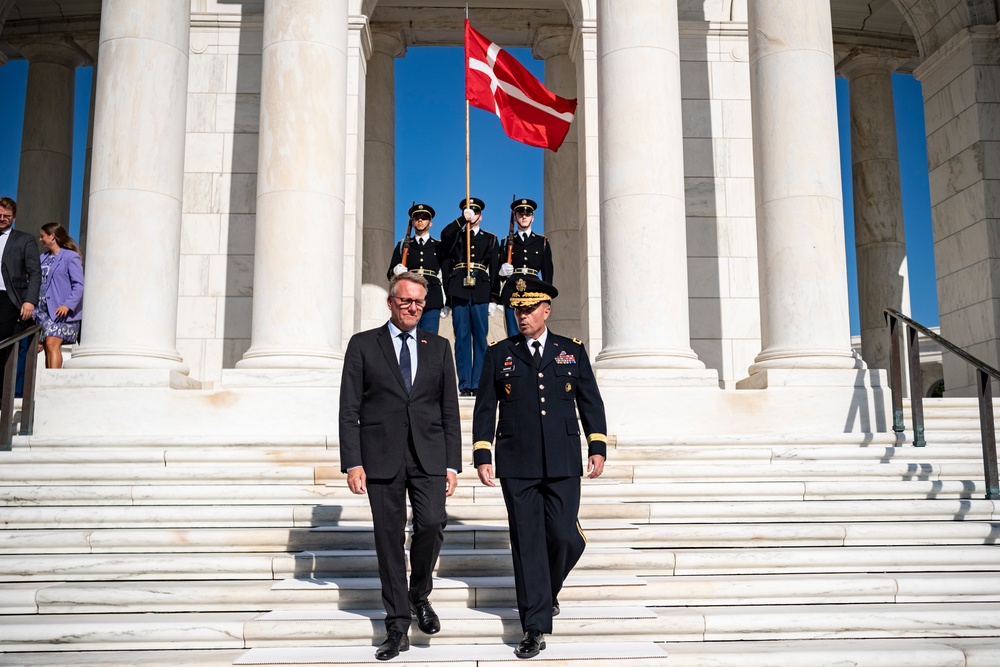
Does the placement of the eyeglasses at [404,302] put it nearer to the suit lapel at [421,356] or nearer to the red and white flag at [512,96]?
the suit lapel at [421,356]

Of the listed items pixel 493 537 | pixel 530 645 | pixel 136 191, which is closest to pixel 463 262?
pixel 136 191

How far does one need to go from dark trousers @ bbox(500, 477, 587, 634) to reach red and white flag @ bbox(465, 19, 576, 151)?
10.8m

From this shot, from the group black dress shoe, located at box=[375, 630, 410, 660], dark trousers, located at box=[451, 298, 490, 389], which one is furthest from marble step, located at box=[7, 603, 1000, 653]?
dark trousers, located at box=[451, 298, 490, 389]

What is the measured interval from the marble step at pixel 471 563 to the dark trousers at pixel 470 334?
7.30 m

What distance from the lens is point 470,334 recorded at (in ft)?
56.5

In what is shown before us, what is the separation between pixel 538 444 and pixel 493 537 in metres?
2.28

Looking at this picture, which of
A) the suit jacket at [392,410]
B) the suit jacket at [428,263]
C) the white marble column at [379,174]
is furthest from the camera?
the white marble column at [379,174]

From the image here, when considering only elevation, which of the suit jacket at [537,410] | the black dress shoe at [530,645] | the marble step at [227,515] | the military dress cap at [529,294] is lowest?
the black dress shoe at [530,645]

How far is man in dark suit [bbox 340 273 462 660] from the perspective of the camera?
7551 mm

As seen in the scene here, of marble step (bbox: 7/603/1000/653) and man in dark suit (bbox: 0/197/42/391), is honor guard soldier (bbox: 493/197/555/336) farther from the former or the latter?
marble step (bbox: 7/603/1000/653)

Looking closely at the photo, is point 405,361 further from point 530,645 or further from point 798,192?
point 798,192

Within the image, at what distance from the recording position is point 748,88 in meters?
18.7

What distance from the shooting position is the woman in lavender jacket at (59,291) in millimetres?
14914

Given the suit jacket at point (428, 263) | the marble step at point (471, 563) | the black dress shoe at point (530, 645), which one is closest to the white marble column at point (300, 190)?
the suit jacket at point (428, 263)
